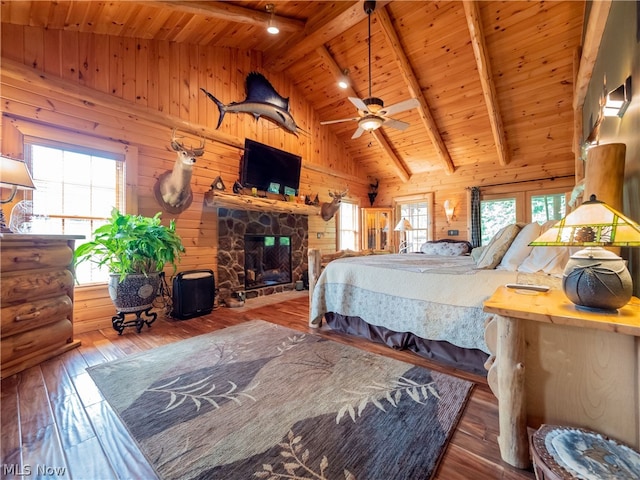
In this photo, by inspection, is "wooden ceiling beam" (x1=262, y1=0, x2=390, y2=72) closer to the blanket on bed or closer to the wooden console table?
the blanket on bed

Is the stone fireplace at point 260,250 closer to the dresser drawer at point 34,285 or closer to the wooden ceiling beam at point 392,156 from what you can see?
the dresser drawer at point 34,285

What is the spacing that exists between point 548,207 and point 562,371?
5478 millimetres

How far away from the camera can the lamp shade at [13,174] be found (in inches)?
77.0

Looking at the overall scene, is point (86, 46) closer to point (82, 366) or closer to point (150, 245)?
point (150, 245)

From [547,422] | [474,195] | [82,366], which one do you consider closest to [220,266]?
[82,366]

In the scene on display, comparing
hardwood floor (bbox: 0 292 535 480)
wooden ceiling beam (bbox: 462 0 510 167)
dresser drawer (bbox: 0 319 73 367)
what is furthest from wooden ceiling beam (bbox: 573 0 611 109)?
dresser drawer (bbox: 0 319 73 367)

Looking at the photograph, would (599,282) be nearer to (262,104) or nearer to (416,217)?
(262,104)

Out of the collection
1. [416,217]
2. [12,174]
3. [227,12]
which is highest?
[227,12]

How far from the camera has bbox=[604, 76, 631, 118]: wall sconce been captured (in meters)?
1.48

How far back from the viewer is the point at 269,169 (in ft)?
15.7

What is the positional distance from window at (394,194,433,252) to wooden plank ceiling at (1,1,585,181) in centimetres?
125

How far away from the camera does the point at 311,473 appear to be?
1.16 metres

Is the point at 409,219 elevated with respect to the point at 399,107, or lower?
lower

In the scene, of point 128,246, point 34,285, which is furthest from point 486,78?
point 34,285
